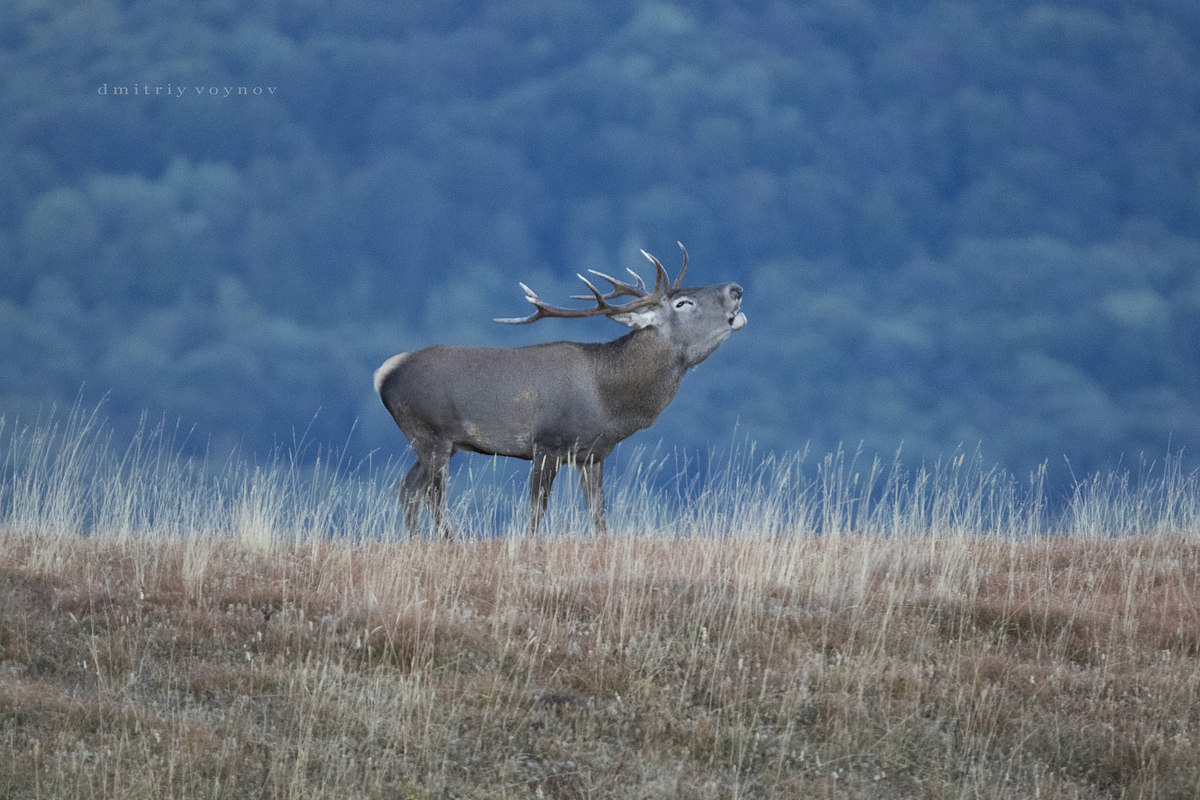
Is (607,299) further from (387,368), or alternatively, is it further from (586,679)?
(586,679)

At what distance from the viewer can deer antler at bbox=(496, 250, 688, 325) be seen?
1374 centimetres

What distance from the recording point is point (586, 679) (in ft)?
24.1

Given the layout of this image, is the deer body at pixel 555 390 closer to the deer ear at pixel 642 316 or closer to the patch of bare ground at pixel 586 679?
the deer ear at pixel 642 316

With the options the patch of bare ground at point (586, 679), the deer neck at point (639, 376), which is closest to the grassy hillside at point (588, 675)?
the patch of bare ground at point (586, 679)

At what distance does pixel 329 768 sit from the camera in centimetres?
621

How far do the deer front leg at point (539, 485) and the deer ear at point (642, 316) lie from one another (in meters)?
2.02

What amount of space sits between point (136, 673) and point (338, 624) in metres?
1.45

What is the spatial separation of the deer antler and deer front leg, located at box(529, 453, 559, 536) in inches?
77.8

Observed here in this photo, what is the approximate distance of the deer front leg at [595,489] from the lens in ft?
43.0

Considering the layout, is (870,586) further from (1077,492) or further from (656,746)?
(1077,492)

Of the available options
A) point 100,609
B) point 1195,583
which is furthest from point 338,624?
point 1195,583

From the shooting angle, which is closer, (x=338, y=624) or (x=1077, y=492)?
(x=338, y=624)

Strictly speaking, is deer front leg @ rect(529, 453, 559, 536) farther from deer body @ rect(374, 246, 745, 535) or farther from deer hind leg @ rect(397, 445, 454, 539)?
deer hind leg @ rect(397, 445, 454, 539)

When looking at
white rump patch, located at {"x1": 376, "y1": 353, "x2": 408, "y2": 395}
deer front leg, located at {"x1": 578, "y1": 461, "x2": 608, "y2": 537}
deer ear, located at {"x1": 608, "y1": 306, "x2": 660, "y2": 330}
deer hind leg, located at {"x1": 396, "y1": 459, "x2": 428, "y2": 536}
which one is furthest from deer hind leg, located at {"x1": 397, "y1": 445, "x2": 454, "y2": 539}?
deer ear, located at {"x1": 608, "y1": 306, "x2": 660, "y2": 330}
